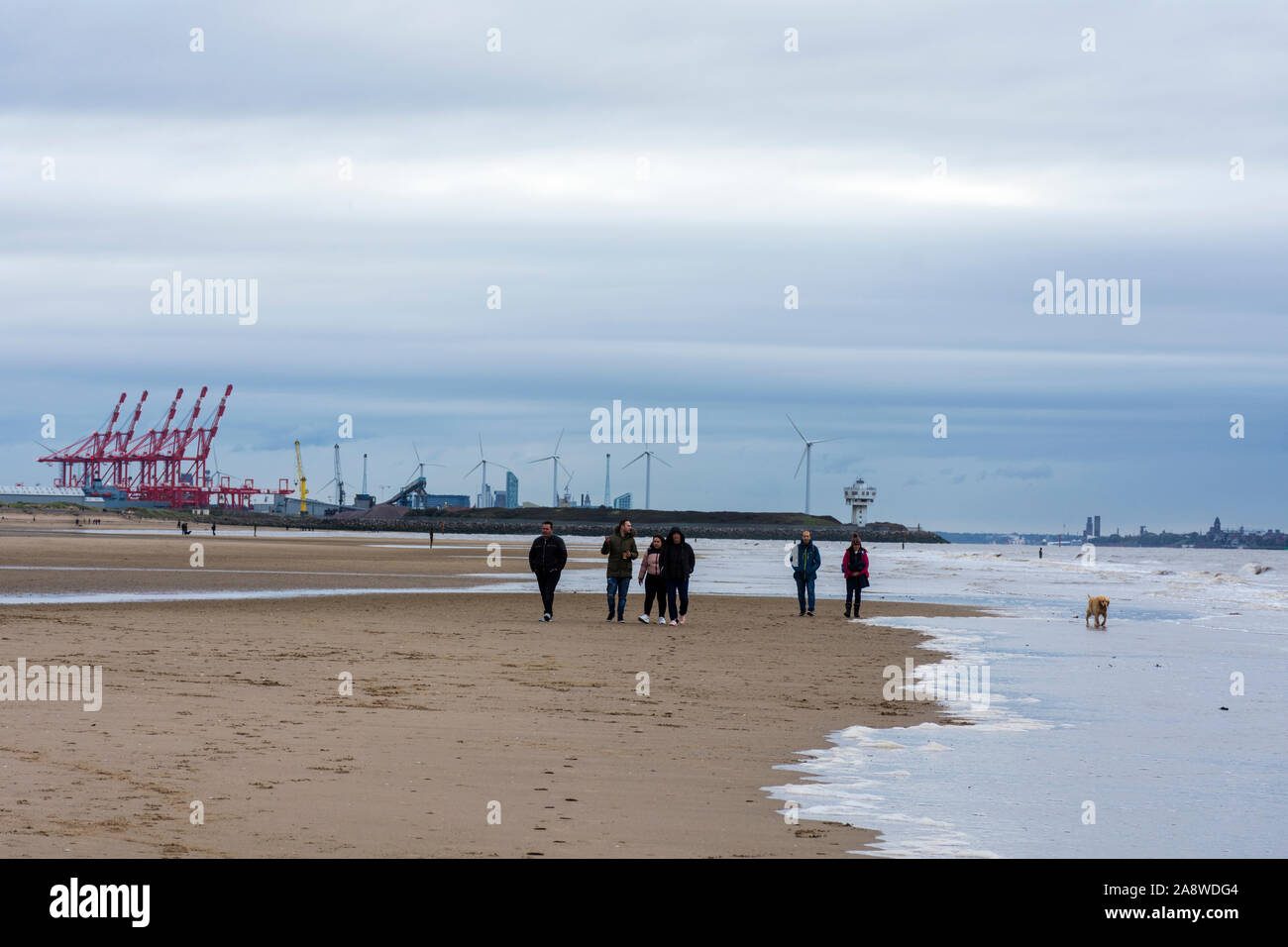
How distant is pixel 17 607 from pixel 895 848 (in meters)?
22.5

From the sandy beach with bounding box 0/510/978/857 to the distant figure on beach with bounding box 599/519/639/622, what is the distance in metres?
1.36

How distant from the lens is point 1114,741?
13.0 metres

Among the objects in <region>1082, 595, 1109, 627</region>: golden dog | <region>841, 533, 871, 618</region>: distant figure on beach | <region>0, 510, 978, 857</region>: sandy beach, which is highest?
<region>841, 533, 871, 618</region>: distant figure on beach

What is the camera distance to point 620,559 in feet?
87.6

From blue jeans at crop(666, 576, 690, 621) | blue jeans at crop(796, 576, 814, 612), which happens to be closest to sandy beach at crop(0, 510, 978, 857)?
blue jeans at crop(666, 576, 690, 621)

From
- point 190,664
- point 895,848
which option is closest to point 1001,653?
point 190,664

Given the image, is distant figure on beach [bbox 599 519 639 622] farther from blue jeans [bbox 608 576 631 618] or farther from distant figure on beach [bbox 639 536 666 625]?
distant figure on beach [bbox 639 536 666 625]

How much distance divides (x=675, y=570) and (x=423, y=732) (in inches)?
559

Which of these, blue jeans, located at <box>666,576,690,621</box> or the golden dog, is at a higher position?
blue jeans, located at <box>666,576,690,621</box>

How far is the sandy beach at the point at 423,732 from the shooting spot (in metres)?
8.50

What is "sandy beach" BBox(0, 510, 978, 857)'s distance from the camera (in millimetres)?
8500

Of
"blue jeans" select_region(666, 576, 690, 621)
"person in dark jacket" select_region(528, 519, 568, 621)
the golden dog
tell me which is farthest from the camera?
the golden dog
